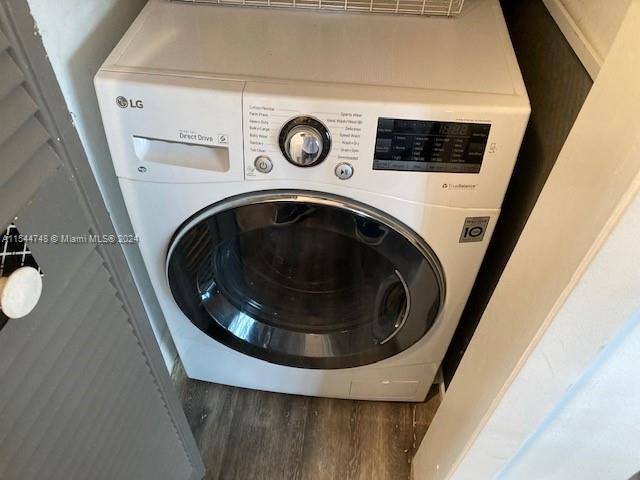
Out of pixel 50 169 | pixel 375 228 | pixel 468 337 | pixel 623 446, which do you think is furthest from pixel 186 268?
pixel 623 446

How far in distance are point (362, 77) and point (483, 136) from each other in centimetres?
19

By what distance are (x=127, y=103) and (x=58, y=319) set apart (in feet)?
1.10

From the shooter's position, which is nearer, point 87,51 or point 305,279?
point 87,51

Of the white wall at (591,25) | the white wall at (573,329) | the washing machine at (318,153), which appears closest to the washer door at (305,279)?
the washing machine at (318,153)

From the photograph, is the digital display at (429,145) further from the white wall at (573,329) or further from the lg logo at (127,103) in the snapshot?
the lg logo at (127,103)

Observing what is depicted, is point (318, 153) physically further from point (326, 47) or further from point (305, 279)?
point (305, 279)

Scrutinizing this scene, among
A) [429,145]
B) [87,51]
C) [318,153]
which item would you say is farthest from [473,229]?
[87,51]

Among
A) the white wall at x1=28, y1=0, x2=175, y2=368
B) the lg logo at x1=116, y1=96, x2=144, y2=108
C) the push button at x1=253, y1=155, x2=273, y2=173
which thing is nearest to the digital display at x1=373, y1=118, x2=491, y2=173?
the push button at x1=253, y1=155, x2=273, y2=173

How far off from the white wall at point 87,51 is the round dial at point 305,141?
32 cm

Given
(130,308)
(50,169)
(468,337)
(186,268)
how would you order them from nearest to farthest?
(50,169) < (130,308) < (186,268) < (468,337)

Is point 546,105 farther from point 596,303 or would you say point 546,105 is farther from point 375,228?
point 596,303

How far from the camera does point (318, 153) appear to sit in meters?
0.78

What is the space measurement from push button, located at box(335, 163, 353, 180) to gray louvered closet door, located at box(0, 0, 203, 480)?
31 cm

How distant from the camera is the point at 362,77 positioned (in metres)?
0.80
